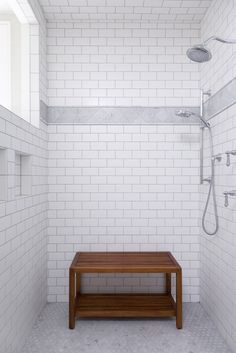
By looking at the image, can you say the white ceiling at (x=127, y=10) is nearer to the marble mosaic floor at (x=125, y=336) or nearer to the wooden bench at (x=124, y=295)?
the wooden bench at (x=124, y=295)

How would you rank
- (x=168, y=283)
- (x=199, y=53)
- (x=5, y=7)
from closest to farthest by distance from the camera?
(x=199, y=53) < (x=5, y=7) < (x=168, y=283)

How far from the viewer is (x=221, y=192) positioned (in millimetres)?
2555

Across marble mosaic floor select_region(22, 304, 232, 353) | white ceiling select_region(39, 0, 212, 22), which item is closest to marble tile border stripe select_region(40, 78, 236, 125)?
white ceiling select_region(39, 0, 212, 22)

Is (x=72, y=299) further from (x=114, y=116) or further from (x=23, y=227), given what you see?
(x=114, y=116)

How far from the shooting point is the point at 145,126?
3.12m

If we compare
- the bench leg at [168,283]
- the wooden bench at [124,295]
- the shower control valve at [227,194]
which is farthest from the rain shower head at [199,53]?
the bench leg at [168,283]

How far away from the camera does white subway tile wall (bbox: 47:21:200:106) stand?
10.2ft

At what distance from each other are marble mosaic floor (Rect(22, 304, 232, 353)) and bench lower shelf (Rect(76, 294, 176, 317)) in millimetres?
131

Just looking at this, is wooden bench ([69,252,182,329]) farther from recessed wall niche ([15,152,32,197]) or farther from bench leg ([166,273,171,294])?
recessed wall niche ([15,152,32,197])

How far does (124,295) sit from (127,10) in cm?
281

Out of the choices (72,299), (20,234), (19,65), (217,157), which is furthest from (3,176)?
(217,157)

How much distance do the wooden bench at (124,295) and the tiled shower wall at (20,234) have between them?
35 cm

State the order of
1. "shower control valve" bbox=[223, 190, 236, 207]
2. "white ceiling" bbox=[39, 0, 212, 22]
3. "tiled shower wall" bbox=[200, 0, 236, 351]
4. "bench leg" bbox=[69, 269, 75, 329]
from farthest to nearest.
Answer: "white ceiling" bbox=[39, 0, 212, 22], "bench leg" bbox=[69, 269, 75, 329], "tiled shower wall" bbox=[200, 0, 236, 351], "shower control valve" bbox=[223, 190, 236, 207]

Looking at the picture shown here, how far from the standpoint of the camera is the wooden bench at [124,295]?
2.54m
